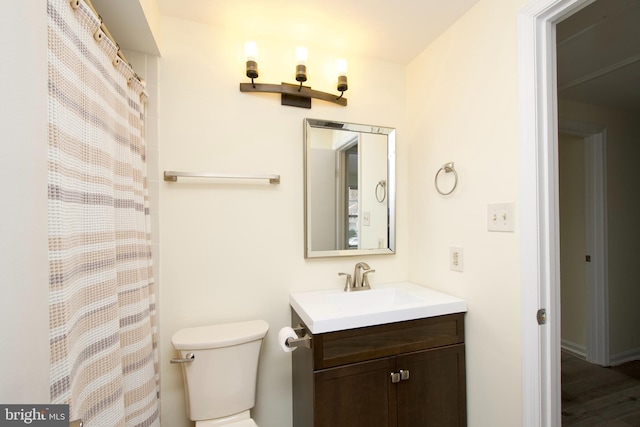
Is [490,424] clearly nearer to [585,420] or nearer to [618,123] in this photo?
[585,420]

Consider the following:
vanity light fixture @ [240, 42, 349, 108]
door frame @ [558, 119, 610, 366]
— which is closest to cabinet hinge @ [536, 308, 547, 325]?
vanity light fixture @ [240, 42, 349, 108]

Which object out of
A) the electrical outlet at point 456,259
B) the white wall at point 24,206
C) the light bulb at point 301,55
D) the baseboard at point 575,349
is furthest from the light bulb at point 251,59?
the baseboard at point 575,349

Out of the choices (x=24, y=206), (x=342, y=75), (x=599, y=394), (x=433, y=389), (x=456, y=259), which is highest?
(x=342, y=75)

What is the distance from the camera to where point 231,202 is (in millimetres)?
1446

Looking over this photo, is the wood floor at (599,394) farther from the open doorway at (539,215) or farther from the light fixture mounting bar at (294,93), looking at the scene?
the light fixture mounting bar at (294,93)

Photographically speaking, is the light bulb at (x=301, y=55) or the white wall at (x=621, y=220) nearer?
the light bulb at (x=301, y=55)

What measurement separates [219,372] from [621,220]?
3.64 m

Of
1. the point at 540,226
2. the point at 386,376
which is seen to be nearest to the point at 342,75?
the point at 540,226

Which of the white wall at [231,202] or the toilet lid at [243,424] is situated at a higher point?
the white wall at [231,202]

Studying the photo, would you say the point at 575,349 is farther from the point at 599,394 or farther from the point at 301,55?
the point at 301,55

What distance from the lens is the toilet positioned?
47.1 inches

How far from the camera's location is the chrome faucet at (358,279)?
5.12 feet

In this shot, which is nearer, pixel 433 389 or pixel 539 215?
pixel 539 215

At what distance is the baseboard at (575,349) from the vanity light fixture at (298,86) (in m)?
3.33
